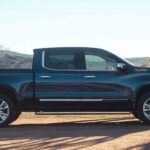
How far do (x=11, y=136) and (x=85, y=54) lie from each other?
118 inches

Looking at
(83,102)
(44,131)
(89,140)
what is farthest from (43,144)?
(83,102)

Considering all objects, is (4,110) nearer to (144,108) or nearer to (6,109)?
(6,109)

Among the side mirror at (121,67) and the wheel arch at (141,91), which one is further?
the wheel arch at (141,91)

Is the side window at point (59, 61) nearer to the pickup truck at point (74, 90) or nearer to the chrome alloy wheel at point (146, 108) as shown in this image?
the pickup truck at point (74, 90)

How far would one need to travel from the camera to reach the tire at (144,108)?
43.4 ft

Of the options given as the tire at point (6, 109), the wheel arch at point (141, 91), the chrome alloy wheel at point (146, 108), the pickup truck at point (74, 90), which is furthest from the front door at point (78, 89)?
the tire at point (6, 109)

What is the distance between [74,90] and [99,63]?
874mm

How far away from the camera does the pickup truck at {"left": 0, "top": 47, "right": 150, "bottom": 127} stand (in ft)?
43.3

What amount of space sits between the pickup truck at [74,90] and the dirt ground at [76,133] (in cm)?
42

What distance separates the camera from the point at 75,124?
13.8m

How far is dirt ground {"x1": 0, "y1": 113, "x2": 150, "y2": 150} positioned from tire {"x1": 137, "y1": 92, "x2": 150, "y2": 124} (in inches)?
7.4

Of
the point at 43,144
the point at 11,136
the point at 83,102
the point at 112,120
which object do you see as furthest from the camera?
the point at 112,120

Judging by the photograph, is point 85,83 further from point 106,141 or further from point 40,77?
point 106,141

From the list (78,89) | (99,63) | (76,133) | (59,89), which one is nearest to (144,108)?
(99,63)
